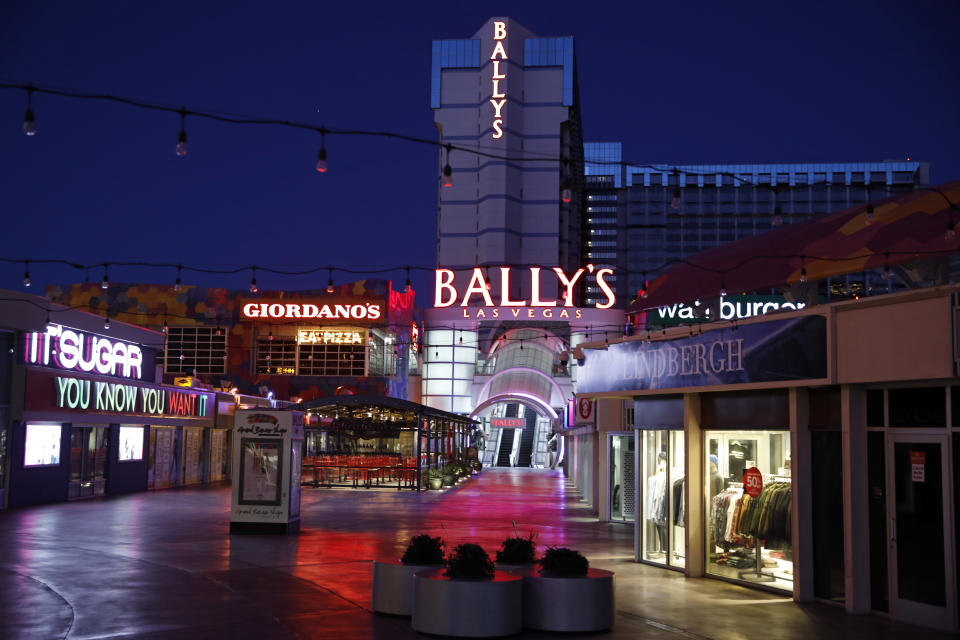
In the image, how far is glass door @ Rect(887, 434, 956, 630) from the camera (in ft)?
33.2

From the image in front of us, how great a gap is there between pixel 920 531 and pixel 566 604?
13.3 feet

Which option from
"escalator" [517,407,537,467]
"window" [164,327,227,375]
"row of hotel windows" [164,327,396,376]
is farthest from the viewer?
"escalator" [517,407,537,467]

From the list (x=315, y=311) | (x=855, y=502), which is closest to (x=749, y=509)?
(x=855, y=502)

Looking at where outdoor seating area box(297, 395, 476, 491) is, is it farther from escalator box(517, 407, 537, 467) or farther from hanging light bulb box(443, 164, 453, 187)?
escalator box(517, 407, 537, 467)

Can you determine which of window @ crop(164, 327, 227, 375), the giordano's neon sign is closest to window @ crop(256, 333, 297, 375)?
window @ crop(164, 327, 227, 375)

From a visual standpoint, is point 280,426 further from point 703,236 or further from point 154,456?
point 703,236

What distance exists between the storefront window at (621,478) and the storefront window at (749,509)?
8.65 m

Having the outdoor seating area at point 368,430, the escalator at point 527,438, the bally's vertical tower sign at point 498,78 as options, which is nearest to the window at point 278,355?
the outdoor seating area at point 368,430

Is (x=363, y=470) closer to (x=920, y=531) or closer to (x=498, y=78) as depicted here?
(x=920, y=531)

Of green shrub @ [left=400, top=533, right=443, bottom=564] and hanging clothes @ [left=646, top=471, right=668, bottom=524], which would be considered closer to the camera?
green shrub @ [left=400, top=533, right=443, bottom=564]

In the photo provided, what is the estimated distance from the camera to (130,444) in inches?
1238

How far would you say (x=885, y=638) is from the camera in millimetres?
9562

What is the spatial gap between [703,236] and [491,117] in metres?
45.0

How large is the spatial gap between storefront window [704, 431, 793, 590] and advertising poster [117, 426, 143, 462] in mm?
22161
